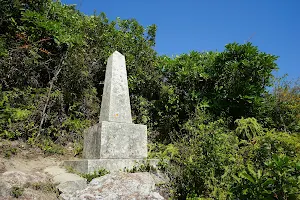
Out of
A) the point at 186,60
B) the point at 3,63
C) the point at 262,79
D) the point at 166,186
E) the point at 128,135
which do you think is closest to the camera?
the point at 166,186

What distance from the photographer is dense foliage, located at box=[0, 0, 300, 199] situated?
246 inches

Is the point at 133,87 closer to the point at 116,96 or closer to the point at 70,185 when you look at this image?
the point at 116,96

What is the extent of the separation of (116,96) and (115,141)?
40.0 inches

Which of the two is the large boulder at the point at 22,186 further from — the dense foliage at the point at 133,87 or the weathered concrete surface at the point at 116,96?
the dense foliage at the point at 133,87

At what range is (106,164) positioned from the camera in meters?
4.57

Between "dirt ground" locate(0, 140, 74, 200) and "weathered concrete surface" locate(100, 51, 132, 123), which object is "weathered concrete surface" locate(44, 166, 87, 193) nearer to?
"dirt ground" locate(0, 140, 74, 200)

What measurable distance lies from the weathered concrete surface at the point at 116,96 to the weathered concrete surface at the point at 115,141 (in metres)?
0.24

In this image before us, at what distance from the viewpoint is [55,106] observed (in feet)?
23.2

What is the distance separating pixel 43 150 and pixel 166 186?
3243 mm

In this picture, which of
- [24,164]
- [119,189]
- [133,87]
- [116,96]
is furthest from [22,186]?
[133,87]

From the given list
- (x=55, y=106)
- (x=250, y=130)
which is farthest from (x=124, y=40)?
(x=250, y=130)

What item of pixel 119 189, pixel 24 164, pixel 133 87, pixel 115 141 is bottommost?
pixel 119 189

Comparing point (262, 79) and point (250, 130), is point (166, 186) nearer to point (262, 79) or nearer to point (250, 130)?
point (250, 130)

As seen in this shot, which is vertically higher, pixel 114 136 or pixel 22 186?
pixel 114 136
